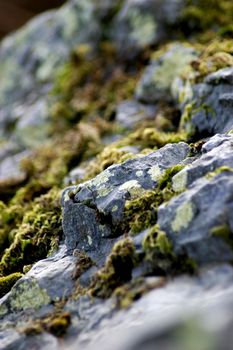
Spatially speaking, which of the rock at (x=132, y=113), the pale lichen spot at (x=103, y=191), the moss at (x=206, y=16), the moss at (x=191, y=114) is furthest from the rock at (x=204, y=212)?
the moss at (x=206, y=16)

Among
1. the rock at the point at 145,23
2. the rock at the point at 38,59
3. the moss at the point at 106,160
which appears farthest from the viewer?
the rock at the point at 38,59

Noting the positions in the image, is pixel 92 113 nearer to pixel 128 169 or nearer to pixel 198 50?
pixel 198 50

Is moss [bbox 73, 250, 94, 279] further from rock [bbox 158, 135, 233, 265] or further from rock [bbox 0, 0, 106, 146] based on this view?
rock [bbox 0, 0, 106, 146]

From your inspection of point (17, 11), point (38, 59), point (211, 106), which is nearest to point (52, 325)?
point (211, 106)

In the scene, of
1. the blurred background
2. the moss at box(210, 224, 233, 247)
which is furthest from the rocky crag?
the blurred background

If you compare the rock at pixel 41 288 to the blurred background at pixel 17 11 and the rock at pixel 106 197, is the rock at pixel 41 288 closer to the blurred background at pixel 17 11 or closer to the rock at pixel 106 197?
the rock at pixel 106 197

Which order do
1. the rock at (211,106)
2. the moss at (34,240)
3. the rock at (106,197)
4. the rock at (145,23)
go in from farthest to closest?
the rock at (145,23) → the rock at (211,106) → the moss at (34,240) → the rock at (106,197)
